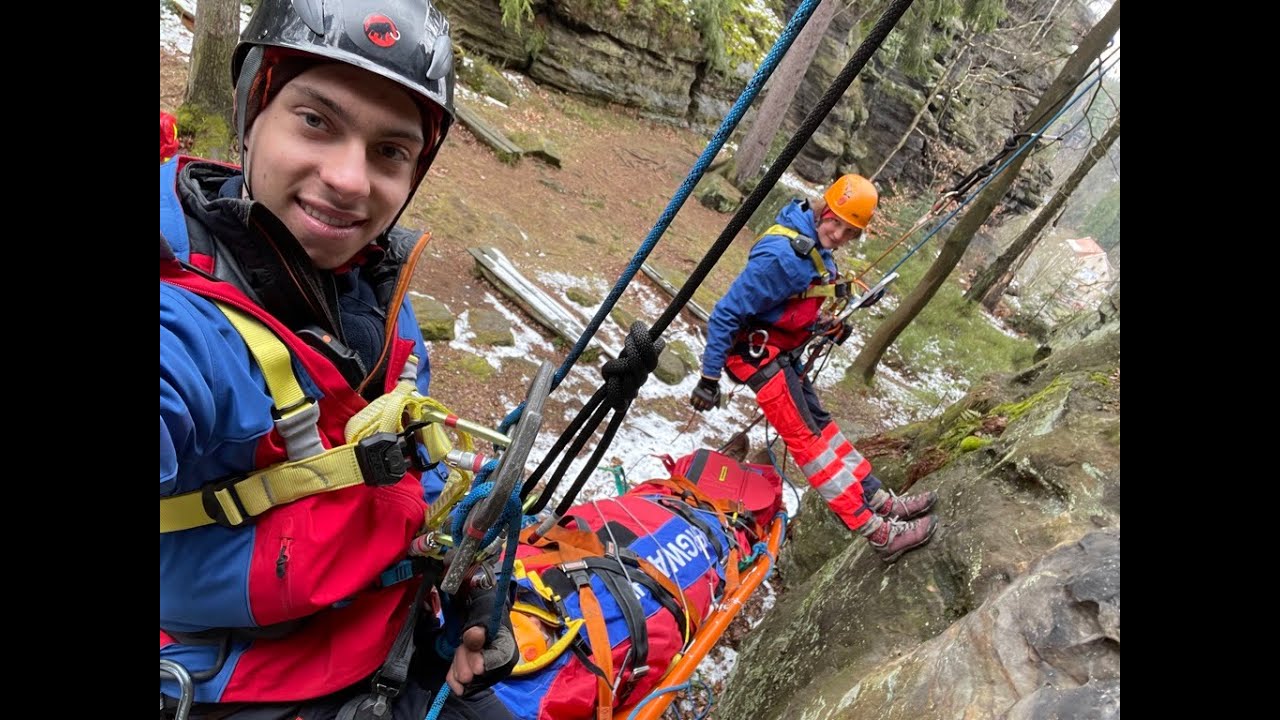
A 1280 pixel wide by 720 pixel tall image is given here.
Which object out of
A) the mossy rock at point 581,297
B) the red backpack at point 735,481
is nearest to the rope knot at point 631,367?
the red backpack at point 735,481

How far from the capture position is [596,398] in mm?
1892

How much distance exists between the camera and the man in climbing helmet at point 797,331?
4195 mm

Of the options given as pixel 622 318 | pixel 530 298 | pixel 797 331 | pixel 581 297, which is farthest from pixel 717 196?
pixel 797 331

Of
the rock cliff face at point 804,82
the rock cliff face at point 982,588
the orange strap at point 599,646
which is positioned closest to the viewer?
the rock cliff face at point 982,588

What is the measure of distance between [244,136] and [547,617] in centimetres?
196

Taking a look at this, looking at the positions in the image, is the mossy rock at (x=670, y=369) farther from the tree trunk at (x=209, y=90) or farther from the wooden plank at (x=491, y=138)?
the wooden plank at (x=491, y=138)

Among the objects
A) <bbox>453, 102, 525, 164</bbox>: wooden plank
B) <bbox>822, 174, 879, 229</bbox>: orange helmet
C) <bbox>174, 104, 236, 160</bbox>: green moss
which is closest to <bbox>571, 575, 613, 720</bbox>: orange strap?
<bbox>822, 174, 879, 229</bbox>: orange helmet

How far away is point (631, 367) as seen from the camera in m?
1.81

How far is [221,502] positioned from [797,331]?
400cm

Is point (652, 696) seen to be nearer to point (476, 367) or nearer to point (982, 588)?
point (982, 588)

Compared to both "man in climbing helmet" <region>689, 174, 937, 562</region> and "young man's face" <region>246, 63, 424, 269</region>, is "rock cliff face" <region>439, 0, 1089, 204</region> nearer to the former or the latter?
"man in climbing helmet" <region>689, 174, 937, 562</region>

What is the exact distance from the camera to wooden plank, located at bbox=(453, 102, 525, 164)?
1028 cm
